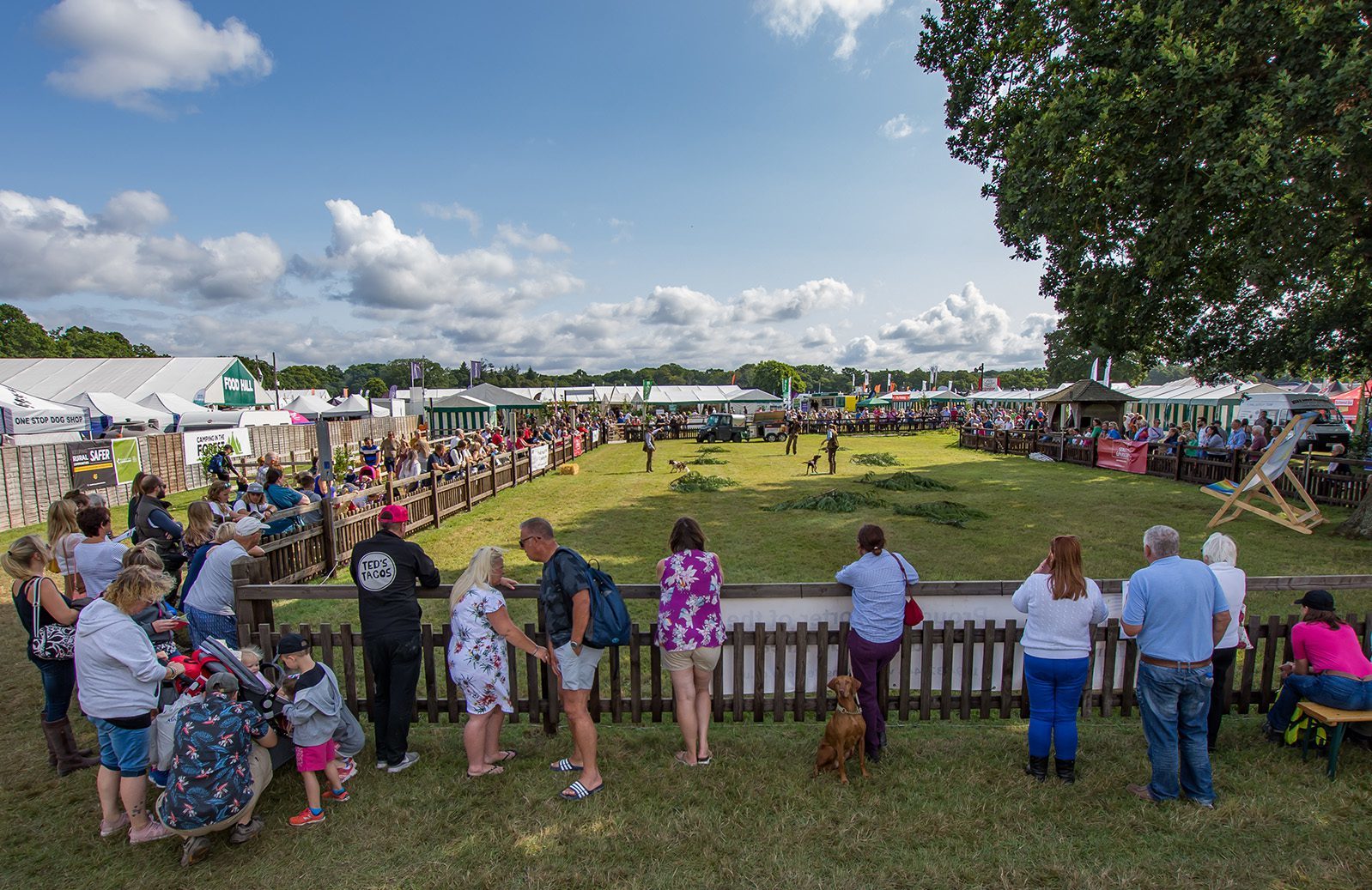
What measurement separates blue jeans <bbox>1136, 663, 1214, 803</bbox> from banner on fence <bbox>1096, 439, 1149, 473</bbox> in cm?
2020

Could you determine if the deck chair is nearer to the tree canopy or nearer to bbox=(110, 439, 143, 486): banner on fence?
the tree canopy

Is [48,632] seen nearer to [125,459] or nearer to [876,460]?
[125,459]

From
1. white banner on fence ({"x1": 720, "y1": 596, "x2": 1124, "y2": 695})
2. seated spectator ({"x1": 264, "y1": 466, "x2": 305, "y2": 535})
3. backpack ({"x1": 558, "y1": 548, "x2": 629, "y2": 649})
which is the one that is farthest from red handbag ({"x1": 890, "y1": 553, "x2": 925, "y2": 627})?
seated spectator ({"x1": 264, "y1": 466, "x2": 305, "y2": 535})

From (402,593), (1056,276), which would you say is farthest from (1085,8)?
(402,593)

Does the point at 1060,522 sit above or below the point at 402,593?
below

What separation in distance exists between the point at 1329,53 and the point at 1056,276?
6.56 m

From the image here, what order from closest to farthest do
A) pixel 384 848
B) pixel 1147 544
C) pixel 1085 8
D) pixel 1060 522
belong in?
1. pixel 384 848
2. pixel 1147 544
3. pixel 1085 8
4. pixel 1060 522

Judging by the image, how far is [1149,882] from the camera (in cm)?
321

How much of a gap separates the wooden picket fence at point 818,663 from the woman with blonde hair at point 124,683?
890 mm

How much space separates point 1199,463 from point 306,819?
22.3 m

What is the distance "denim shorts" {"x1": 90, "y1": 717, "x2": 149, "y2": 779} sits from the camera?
140 inches

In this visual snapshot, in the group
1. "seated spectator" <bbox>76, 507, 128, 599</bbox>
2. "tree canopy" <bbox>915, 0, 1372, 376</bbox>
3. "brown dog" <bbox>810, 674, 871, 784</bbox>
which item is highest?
"tree canopy" <bbox>915, 0, 1372, 376</bbox>

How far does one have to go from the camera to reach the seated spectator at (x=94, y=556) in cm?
492

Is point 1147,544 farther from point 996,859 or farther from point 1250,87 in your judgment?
point 1250,87
